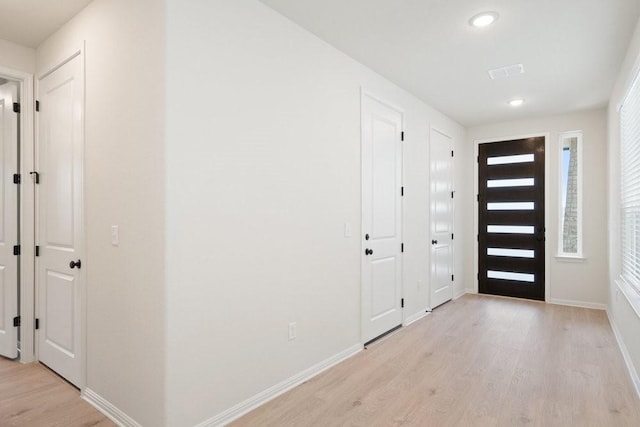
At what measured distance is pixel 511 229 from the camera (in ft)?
18.3

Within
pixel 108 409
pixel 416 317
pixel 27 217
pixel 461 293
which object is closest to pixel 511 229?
pixel 461 293

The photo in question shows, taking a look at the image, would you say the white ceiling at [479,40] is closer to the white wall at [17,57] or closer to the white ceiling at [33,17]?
the white ceiling at [33,17]

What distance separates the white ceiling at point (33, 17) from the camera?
2426 mm

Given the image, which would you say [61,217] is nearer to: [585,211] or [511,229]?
[511,229]

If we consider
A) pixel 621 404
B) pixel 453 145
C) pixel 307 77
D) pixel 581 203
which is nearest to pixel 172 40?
pixel 307 77

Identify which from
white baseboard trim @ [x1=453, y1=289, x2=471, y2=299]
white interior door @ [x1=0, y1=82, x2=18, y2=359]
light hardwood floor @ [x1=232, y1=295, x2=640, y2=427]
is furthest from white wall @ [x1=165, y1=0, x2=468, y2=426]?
white baseboard trim @ [x1=453, y1=289, x2=471, y2=299]

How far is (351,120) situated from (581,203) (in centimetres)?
387

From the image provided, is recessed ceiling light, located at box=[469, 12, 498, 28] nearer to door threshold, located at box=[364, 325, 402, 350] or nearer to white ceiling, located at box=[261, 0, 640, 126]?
white ceiling, located at box=[261, 0, 640, 126]

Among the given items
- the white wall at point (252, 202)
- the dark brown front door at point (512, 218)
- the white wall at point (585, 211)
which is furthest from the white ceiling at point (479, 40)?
the dark brown front door at point (512, 218)

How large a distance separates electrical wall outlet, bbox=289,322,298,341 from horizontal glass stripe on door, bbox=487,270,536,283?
4.21 m

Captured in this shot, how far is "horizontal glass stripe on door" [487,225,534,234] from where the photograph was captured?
5430 mm

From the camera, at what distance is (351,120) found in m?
3.26

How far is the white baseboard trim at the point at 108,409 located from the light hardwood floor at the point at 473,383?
62 centimetres

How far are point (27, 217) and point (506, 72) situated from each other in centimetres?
451
